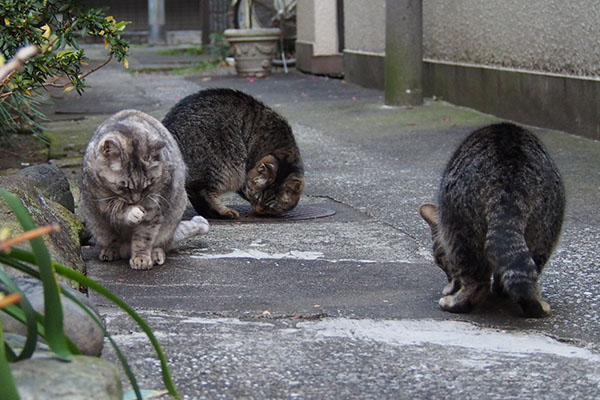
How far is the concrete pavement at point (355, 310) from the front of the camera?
303 cm

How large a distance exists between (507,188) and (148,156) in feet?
6.24

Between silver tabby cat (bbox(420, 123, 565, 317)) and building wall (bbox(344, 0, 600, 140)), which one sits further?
building wall (bbox(344, 0, 600, 140))

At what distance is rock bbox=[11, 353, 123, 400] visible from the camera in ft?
6.52

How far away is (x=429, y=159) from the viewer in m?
7.77

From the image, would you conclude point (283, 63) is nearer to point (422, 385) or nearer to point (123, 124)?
point (123, 124)

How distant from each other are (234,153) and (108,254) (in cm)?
154

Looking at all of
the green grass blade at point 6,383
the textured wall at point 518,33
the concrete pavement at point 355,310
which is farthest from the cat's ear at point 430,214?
the textured wall at point 518,33

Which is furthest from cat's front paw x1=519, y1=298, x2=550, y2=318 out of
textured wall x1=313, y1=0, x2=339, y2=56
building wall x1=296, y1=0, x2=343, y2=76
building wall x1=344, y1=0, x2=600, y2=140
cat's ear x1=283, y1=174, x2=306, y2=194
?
textured wall x1=313, y1=0, x2=339, y2=56

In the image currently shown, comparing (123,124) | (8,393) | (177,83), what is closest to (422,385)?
(8,393)

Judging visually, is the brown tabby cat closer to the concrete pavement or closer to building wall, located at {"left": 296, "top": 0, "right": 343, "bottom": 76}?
the concrete pavement

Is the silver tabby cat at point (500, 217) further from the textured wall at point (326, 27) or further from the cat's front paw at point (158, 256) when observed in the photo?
the textured wall at point (326, 27)

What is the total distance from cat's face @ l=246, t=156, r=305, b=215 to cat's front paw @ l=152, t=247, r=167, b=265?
4.60 feet

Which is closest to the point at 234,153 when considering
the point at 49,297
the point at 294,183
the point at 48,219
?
the point at 294,183

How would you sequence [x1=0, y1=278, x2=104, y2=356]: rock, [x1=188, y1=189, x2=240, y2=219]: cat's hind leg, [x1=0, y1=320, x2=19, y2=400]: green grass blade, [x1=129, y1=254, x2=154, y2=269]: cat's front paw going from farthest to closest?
[x1=188, y1=189, x2=240, y2=219]: cat's hind leg < [x1=129, y1=254, x2=154, y2=269]: cat's front paw < [x1=0, y1=278, x2=104, y2=356]: rock < [x1=0, y1=320, x2=19, y2=400]: green grass blade
